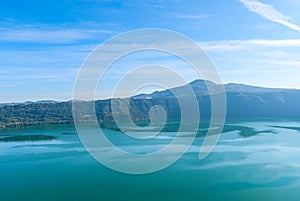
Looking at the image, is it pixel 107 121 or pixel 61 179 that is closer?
pixel 61 179

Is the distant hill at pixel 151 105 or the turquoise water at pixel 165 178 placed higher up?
the distant hill at pixel 151 105

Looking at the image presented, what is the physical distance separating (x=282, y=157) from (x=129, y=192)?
8813mm

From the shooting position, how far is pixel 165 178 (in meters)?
12.1

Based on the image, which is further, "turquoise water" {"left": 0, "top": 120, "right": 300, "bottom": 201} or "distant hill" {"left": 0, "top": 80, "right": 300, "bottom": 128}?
"distant hill" {"left": 0, "top": 80, "right": 300, "bottom": 128}

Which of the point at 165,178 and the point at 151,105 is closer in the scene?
the point at 165,178

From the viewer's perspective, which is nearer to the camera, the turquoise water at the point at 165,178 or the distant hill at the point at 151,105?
the turquoise water at the point at 165,178

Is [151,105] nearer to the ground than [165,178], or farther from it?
farther from it

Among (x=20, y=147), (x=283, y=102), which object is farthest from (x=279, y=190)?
(x=283, y=102)

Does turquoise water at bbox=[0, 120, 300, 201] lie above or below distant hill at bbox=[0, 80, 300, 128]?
below

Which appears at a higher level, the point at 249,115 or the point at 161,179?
the point at 249,115

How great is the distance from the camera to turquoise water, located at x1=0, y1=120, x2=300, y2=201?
10203mm

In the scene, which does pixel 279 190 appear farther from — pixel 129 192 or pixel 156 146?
pixel 156 146

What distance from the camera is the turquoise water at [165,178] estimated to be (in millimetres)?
10203

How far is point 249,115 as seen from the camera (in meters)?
49.8
